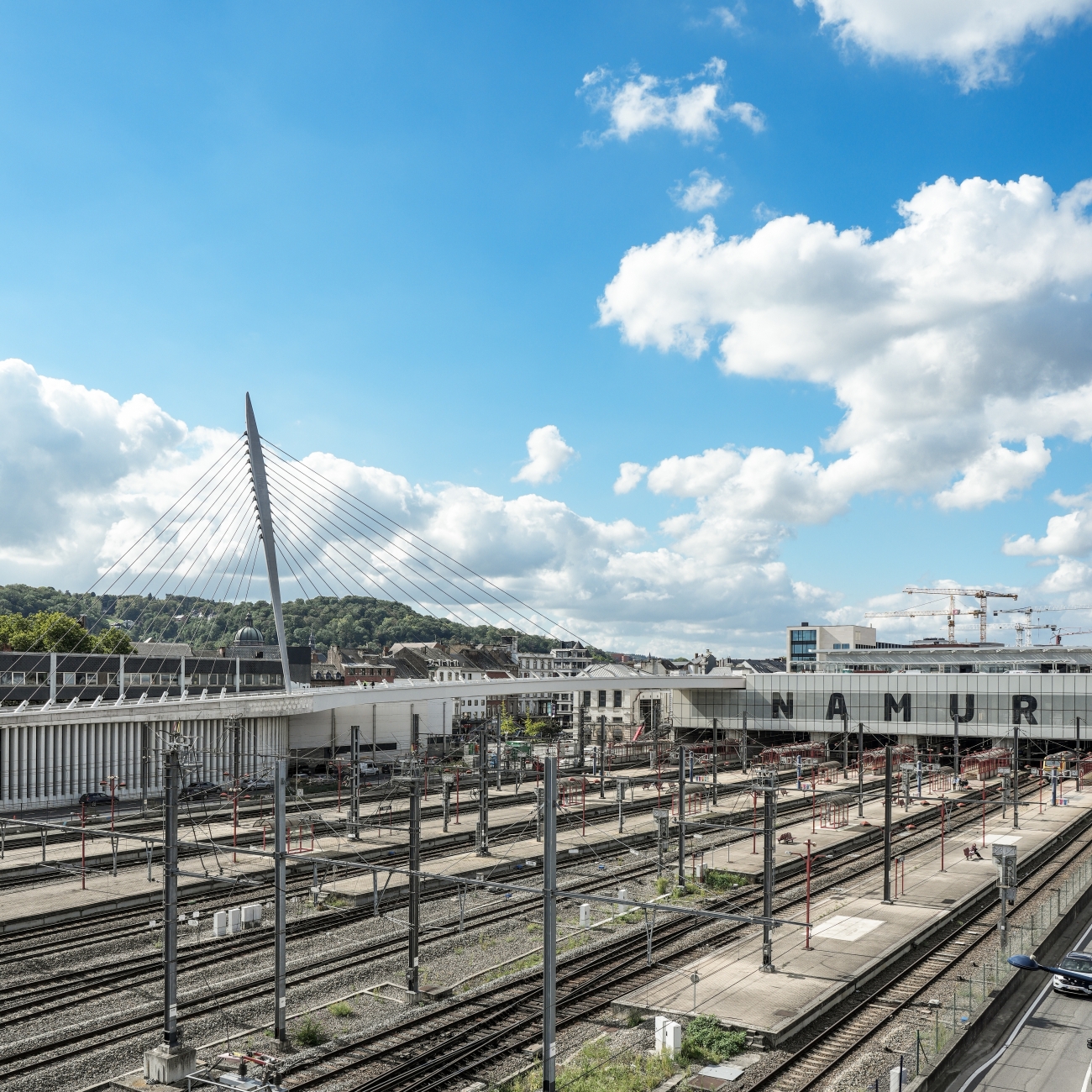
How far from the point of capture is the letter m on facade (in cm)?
7075

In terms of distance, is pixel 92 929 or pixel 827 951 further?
pixel 92 929

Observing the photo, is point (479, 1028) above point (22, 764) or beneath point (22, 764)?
beneath

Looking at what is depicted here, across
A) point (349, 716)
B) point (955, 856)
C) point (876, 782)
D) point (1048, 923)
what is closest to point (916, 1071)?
point (1048, 923)

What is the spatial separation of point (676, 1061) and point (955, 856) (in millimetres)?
23784

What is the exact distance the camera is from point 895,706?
233ft

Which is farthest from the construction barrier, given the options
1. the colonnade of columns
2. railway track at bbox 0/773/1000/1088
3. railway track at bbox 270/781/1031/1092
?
A: the colonnade of columns

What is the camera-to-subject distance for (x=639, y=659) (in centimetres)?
17550

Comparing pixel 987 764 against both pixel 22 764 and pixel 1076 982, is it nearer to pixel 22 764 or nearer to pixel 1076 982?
pixel 1076 982

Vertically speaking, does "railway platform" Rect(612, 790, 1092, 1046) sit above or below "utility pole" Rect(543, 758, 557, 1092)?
below

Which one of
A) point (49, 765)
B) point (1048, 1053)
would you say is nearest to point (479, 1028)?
point (1048, 1053)

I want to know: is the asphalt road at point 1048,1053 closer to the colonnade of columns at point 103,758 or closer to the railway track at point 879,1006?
the railway track at point 879,1006

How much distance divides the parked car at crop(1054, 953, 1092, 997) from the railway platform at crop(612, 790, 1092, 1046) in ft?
11.4

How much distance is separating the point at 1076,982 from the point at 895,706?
54083mm

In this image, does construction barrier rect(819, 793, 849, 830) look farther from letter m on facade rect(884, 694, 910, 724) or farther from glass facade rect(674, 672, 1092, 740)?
letter m on facade rect(884, 694, 910, 724)
